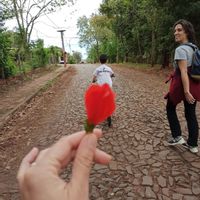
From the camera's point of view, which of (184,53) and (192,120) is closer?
(184,53)

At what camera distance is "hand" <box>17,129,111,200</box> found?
1.03 metres

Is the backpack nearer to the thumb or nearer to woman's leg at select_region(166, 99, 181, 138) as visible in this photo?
woman's leg at select_region(166, 99, 181, 138)

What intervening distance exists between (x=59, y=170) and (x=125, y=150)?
13.5 ft

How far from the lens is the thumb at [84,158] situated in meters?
1.09

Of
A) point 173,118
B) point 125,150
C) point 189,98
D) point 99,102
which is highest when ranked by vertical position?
point 99,102

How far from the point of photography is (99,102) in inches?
39.8

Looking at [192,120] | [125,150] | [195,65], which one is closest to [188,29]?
[195,65]

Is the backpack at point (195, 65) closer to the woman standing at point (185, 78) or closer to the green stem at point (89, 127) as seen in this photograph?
the woman standing at point (185, 78)

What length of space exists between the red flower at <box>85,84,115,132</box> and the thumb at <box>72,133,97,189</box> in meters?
0.10

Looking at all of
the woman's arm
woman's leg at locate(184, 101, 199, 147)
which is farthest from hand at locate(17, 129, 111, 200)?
woman's leg at locate(184, 101, 199, 147)

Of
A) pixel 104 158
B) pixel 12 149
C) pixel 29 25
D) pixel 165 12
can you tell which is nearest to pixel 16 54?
pixel 29 25

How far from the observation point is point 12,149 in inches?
227

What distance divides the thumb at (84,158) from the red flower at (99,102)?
0.32ft

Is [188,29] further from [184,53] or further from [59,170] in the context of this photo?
[59,170]
